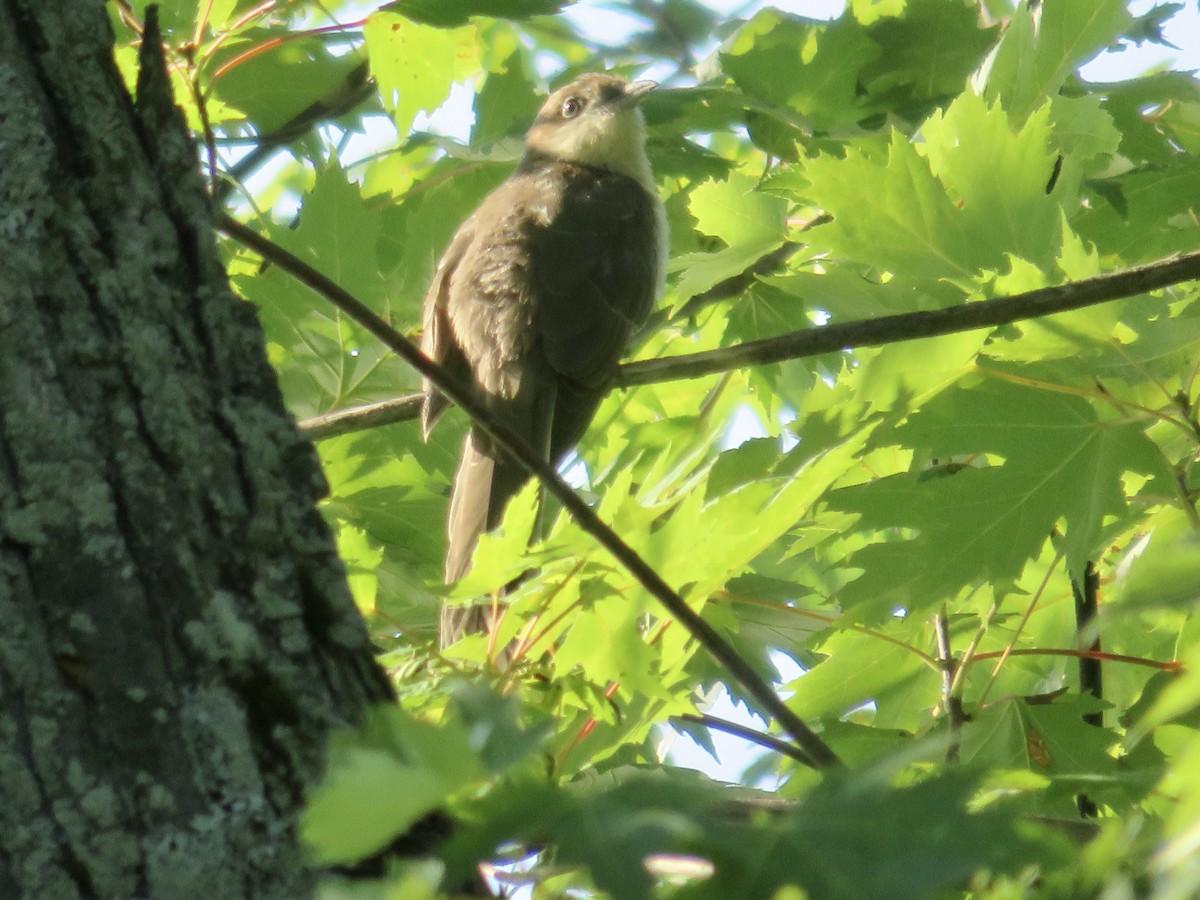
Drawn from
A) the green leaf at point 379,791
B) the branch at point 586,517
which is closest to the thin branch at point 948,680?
the branch at point 586,517

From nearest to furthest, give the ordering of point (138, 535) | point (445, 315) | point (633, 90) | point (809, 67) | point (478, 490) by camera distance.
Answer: point (138, 535) < point (809, 67) < point (478, 490) < point (445, 315) < point (633, 90)

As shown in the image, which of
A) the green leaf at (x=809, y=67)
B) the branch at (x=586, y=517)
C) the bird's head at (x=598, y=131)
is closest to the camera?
the branch at (x=586, y=517)

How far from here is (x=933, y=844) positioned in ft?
3.27

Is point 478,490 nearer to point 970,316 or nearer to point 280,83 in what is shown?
point 280,83

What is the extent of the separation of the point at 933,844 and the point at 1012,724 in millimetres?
2041

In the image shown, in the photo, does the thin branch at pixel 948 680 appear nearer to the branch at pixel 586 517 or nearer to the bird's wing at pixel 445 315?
the branch at pixel 586 517

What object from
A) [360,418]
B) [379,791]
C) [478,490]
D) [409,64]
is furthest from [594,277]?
[379,791]

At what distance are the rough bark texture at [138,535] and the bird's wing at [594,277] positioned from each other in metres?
2.72

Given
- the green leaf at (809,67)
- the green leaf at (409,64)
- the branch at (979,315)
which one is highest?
the green leaf at (409,64)

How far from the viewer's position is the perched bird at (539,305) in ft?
14.8

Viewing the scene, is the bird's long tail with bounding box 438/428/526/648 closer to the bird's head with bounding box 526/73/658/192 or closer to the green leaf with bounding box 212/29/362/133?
the green leaf with bounding box 212/29/362/133

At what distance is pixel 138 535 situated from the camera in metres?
1.54

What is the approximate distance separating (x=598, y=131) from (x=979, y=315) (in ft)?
12.9

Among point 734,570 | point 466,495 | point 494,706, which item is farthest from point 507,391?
point 494,706
